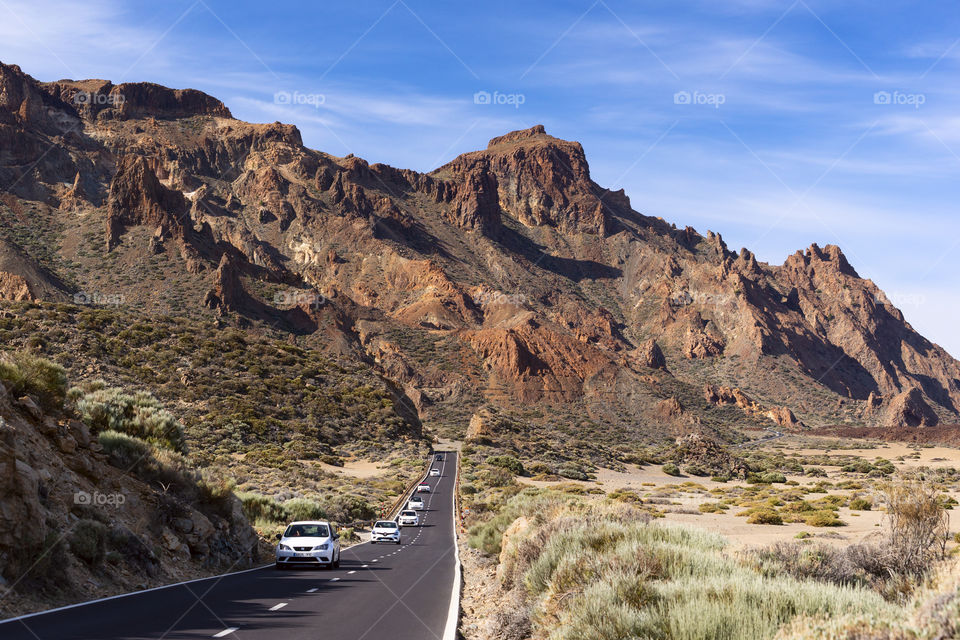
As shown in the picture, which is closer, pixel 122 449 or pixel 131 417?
pixel 122 449

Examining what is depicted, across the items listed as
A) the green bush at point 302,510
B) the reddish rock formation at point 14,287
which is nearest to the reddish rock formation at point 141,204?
the reddish rock formation at point 14,287

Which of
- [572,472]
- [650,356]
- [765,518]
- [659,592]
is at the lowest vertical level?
[572,472]

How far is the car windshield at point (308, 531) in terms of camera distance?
18453mm

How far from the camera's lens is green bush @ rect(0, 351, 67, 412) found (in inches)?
545

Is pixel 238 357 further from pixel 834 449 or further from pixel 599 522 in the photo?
pixel 834 449

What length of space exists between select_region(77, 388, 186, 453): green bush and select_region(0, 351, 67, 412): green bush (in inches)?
80.3

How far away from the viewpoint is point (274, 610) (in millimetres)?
11461

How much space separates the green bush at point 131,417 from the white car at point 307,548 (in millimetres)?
4330

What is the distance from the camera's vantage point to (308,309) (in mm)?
97875

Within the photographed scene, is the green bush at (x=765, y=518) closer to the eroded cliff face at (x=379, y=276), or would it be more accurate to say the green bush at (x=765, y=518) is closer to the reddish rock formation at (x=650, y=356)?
the eroded cliff face at (x=379, y=276)

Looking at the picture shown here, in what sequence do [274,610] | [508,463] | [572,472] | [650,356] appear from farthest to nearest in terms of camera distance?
[650,356], [508,463], [572,472], [274,610]

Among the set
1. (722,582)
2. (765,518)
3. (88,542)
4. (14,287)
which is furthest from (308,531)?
(14,287)

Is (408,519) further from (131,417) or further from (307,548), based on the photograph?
(307,548)

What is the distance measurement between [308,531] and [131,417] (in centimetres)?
572
